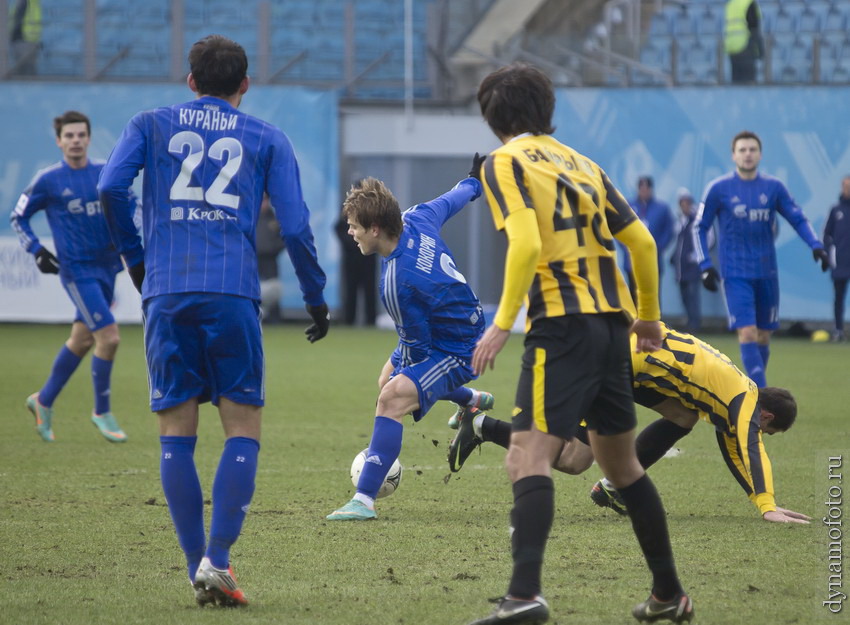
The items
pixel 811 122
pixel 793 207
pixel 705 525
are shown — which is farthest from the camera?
pixel 811 122

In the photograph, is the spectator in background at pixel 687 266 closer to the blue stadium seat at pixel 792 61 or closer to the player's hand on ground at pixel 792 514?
the blue stadium seat at pixel 792 61

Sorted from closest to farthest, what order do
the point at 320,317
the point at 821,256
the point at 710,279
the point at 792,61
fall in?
the point at 320,317
the point at 710,279
the point at 821,256
the point at 792,61

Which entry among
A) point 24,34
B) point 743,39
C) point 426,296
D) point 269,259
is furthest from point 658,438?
point 24,34

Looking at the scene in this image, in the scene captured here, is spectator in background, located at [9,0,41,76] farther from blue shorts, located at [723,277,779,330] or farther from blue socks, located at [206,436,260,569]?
blue socks, located at [206,436,260,569]

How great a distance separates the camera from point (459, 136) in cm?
2234

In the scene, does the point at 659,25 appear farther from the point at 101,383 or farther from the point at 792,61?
the point at 101,383

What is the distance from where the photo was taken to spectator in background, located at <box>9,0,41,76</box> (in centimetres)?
2198

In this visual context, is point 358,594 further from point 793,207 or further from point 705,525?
point 793,207

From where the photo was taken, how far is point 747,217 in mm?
10633

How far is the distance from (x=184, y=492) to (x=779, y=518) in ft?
10.0

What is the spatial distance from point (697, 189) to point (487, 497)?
15038 mm

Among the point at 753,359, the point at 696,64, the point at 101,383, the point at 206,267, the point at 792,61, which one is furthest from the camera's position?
the point at 696,64

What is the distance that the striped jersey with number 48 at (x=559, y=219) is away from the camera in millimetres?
4242

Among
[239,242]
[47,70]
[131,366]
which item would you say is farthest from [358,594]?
[47,70]
